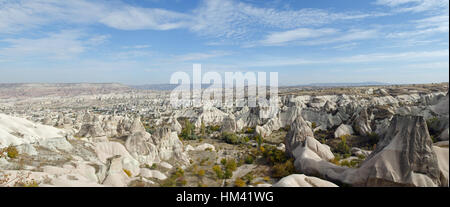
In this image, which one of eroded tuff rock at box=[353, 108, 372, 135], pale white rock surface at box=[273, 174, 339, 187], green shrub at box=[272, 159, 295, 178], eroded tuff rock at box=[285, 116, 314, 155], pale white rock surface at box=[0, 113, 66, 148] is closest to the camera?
pale white rock surface at box=[273, 174, 339, 187]

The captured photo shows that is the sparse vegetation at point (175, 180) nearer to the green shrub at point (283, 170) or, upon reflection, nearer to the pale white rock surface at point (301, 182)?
the pale white rock surface at point (301, 182)

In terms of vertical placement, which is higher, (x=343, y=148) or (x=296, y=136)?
(x=296, y=136)

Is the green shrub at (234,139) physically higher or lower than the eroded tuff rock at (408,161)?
lower

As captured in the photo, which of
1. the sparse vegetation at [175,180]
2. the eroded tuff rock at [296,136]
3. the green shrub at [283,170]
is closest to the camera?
the sparse vegetation at [175,180]

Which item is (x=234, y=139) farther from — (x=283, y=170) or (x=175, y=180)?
(x=175, y=180)

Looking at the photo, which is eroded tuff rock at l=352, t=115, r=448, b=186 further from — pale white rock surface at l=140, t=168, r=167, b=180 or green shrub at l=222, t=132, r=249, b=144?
green shrub at l=222, t=132, r=249, b=144

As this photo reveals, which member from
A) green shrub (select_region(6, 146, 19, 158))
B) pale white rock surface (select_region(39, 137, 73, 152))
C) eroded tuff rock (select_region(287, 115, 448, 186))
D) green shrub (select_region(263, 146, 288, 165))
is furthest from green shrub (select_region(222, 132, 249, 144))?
green shrub (select_region(6, 146, 19, 158))

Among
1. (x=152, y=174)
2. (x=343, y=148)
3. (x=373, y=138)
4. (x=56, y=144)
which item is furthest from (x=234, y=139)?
(x=56, y=144)

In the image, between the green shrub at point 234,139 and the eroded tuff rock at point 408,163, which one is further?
the green shrub at point 234,139

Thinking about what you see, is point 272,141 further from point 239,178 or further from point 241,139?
point 239,178

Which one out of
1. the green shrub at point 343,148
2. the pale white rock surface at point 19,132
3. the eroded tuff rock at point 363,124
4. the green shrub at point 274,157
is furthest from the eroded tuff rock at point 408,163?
the pale white rock surface at point 19,132
